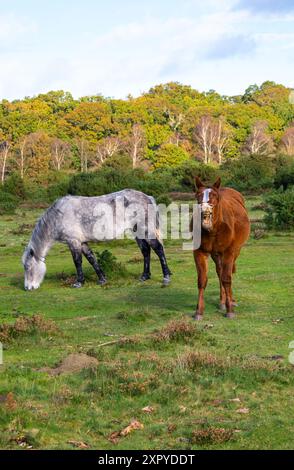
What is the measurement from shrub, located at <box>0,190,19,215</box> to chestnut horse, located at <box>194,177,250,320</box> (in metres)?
24.0

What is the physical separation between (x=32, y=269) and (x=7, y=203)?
21624 mm

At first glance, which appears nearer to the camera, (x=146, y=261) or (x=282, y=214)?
(x=146, y=261)

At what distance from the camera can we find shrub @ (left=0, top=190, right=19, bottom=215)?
115 feet

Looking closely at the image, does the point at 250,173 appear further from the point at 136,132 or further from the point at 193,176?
the point at 136,132

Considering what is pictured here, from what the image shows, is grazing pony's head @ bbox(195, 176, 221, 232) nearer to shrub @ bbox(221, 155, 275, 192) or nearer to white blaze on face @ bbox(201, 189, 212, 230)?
white blaze on face @ bbox(201, 189, 212, 230)

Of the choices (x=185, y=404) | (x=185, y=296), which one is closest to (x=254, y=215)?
(x=185, y=296)

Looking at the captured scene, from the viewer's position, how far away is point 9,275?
57.7ft

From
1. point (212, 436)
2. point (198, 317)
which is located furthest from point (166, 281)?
point (212, 436)

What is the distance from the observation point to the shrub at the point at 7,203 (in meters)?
35.2

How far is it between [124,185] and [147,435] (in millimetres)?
34337

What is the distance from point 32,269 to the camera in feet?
51.2

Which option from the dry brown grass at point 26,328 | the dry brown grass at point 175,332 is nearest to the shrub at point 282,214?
the dry brown grass at point 175,332

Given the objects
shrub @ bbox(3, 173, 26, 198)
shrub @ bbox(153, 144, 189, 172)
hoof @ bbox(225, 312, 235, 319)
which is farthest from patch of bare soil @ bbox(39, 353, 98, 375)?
shrub @ bbox(153, 144, 189, 172)
